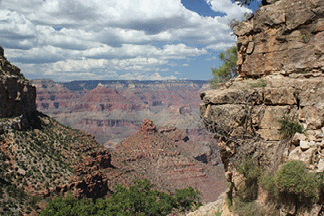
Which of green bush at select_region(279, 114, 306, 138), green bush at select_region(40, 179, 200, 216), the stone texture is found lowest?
green bush at select_region(40, 179, 200, 216)

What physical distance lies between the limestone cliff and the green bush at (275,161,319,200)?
3 cm

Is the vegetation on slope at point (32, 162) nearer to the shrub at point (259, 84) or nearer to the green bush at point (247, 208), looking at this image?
the green bush at point (247, 208)

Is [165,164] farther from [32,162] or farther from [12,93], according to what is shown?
[32,162]

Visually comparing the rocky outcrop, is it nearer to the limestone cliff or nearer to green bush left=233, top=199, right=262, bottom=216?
the limestone cliff

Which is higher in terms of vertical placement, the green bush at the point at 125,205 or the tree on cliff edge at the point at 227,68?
the tree on cliff edge at the point at 227,68

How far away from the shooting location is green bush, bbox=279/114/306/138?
9.23 m

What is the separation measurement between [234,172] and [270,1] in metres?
8.07

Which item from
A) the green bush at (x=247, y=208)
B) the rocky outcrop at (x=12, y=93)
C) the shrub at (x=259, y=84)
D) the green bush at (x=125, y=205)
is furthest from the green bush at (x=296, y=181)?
the rocky outcrop at (x=12, y=93)

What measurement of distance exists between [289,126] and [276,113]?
68cm

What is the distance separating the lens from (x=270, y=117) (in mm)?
9945

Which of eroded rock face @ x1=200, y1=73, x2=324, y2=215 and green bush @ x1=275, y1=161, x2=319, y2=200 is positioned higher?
eroded rock face @ x1=200, y1=73, x2=324, y2=215

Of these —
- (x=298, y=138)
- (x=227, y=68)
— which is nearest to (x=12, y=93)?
(x=227, y=68)

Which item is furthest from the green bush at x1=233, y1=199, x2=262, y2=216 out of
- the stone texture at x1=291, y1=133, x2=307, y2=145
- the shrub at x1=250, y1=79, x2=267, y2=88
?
the shrub at x1=250, y1=79, x2=267, y2=88

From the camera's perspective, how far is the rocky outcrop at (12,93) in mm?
41562
